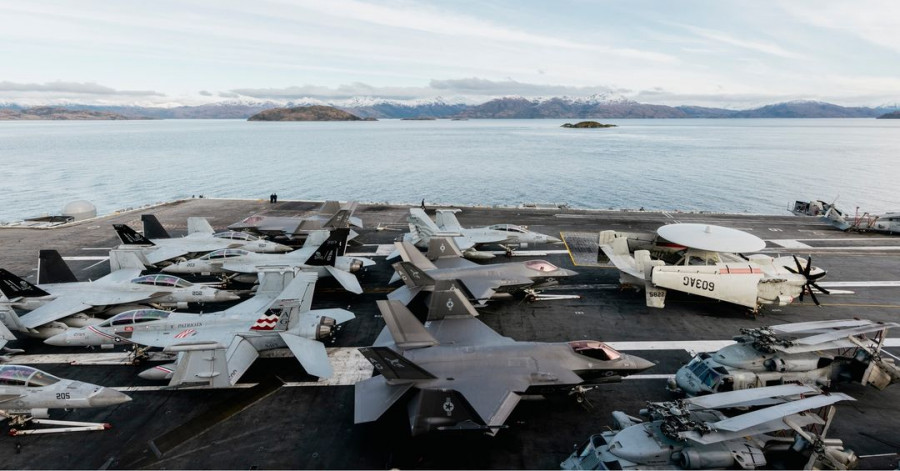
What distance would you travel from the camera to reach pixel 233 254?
3259cm

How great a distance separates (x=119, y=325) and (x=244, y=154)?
154825 millimetres

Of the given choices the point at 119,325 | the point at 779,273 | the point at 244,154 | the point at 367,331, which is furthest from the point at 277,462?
the point at 244,154

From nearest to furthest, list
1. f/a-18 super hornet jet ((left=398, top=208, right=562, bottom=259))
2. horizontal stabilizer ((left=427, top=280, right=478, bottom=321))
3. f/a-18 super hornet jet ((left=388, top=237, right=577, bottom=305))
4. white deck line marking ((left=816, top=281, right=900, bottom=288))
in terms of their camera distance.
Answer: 1. horizontal stabilizer ((left=427, top=280, right=478, bottom=321))
2. f/a-18 super hornet jet ((left=388, top=237, right=577, bottom=305))
3. white deck line marking ((left=816, top=281, right=900, bottom=288))
4. f/a-18 super hornet jet ((left=398, top=208, right=562, bottom=259))

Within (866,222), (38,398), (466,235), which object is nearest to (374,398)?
(38,398)

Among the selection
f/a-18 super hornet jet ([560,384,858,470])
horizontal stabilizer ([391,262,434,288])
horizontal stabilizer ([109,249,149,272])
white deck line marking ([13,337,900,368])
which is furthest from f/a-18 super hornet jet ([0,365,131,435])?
f/a-18 super hornet jet ([560,384,858,470])

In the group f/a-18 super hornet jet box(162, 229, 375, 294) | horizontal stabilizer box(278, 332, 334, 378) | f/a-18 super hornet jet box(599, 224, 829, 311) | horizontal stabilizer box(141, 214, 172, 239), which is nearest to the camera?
horizontal stabilizer box(278, 332, 334, 378)

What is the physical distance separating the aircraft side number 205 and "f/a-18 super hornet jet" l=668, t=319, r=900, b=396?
8554 mm

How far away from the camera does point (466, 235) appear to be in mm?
39062

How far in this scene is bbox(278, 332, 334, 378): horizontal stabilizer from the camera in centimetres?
1961

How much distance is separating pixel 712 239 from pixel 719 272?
2.86 metres

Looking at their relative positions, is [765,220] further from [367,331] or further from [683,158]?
[683,158]

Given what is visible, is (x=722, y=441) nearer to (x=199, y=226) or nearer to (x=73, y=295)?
(x=73, y=295)

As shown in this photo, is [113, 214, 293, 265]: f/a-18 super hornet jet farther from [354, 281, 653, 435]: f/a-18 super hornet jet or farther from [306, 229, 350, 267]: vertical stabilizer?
[354, 281, 653, 435]: f/a-18 super hornet jet

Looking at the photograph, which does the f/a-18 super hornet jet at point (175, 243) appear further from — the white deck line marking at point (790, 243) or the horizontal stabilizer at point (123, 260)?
the white deck line marking at point (790, 243)
